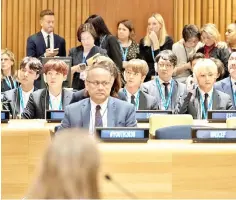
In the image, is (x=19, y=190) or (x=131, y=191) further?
(x=19, y=190)

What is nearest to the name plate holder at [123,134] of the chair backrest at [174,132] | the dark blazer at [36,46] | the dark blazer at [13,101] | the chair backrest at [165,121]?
the chair backrest at [174,132]

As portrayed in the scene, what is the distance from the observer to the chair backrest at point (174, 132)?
221 inches

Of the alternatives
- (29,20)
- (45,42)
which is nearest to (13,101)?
(45,42)

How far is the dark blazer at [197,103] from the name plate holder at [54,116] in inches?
56.9

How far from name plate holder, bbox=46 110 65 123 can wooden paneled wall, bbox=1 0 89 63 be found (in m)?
5.25

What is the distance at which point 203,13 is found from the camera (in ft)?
38.5

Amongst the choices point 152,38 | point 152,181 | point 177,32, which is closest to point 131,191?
point 152,181

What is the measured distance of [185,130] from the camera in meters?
5.67

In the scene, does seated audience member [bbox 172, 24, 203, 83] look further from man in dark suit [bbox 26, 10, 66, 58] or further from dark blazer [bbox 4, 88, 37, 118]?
dark blazer [bbox 4, 88, 37, 118]

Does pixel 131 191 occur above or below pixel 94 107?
below

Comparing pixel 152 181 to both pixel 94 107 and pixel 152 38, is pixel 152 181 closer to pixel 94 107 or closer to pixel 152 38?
pixel 94 107

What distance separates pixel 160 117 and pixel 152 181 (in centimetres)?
143

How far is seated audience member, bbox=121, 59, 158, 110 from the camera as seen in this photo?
7.65 meters

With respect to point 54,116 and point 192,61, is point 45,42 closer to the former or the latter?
point 192,61
